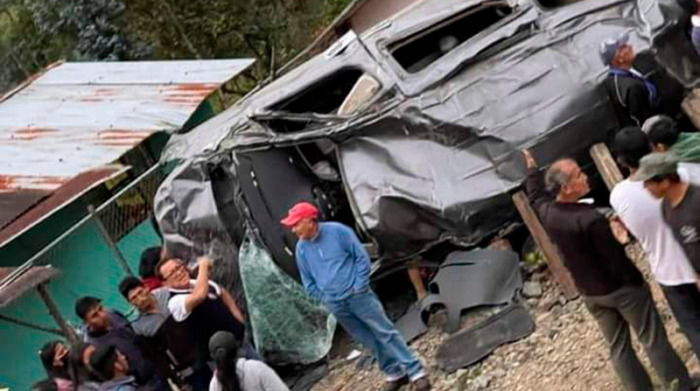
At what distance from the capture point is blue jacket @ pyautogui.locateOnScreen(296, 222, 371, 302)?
673 cm

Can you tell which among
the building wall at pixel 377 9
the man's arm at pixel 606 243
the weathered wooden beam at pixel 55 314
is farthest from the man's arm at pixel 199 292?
Result: the building wall at pixel 377 9

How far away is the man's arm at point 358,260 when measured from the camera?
22.2 ft

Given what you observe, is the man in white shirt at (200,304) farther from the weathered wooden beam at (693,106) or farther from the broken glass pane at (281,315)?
the weathered wooden beam at (693,106)

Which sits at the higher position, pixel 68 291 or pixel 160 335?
pixel 68 291

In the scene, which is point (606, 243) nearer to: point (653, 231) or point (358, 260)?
point (653, 231)

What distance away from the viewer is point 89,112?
12.9 m

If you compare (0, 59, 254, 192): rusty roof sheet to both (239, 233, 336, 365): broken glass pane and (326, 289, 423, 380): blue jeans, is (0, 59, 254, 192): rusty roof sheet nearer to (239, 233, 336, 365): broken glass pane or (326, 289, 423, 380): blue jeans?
(239, 233, 336, 365): broken glass pane

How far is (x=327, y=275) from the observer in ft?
22.2

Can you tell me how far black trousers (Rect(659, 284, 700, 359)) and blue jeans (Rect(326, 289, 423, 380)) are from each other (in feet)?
7.83

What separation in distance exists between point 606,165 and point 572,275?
87.8 inches

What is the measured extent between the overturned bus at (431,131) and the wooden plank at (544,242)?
0.14 metres

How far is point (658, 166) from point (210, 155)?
4.83m

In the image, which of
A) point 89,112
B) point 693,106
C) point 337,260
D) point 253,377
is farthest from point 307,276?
point 89,112

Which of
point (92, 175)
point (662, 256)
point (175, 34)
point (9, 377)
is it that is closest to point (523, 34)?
point (662, 256)
